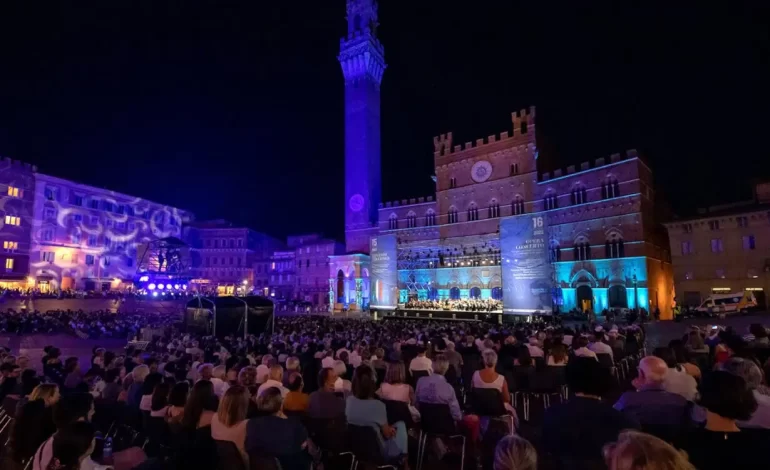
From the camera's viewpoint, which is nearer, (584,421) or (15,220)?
(584,421)

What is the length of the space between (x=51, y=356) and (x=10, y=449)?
6181 mm

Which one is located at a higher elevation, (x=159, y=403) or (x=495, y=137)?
(x=495, y=137)

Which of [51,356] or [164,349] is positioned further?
[164,349]

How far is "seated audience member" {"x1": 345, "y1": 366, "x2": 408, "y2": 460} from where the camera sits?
4613mm

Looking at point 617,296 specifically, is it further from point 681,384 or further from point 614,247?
point 681,384

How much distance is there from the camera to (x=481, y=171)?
39.6 m

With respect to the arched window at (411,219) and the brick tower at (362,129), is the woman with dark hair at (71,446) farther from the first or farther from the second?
the brick tower at (362,129)

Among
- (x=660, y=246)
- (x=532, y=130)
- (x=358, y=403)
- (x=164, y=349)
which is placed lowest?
(x=164, y=349)

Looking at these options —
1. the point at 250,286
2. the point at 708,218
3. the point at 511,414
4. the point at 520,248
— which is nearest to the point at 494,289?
the point at 520,248

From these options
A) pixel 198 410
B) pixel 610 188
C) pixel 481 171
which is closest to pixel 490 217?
pixel 481 171

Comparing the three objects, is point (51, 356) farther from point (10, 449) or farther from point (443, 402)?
point (443, 402)

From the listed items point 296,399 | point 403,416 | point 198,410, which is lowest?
point 403,416

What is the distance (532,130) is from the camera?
119ft

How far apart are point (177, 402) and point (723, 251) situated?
3532cm
